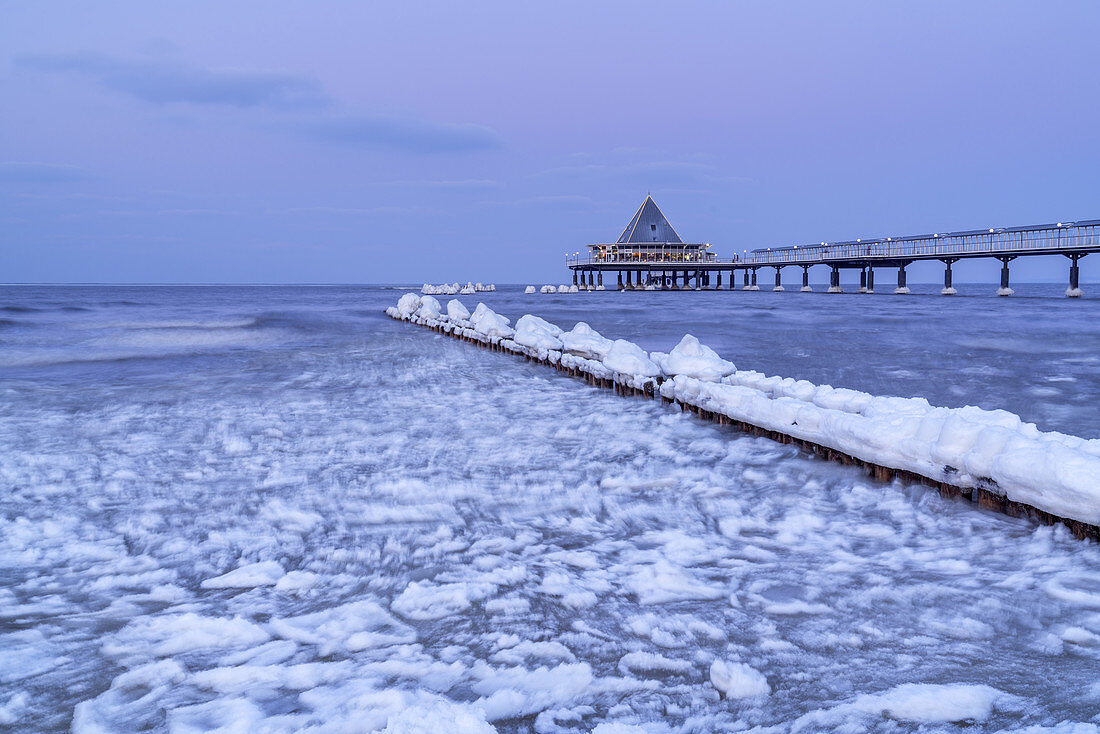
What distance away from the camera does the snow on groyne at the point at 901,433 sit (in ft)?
16.3

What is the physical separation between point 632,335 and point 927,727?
2548 centimetres

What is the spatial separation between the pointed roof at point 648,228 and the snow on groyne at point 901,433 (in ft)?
244

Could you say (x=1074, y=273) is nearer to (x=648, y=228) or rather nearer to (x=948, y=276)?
(x=948, y=276)

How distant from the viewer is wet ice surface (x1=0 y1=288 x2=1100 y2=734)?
10.3ft

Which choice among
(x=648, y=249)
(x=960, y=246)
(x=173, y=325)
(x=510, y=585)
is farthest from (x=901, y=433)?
(x=648, y=249)

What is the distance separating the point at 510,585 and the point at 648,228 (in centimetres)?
8379

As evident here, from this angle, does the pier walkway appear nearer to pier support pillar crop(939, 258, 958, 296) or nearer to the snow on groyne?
pier support pillar crop(939, 258, 958, 296)

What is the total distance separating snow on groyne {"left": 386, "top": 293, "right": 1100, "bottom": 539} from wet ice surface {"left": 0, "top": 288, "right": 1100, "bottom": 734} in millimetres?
243

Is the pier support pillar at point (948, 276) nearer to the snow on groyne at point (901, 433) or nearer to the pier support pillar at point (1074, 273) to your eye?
the pier support pillar at point (1074, 273)

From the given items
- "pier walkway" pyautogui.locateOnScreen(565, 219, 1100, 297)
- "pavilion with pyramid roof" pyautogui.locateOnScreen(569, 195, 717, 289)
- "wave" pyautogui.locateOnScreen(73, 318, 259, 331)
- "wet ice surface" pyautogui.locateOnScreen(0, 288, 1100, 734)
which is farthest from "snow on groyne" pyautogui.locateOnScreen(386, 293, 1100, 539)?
→ "pavilion with pyramid roof" pyautogui.locateOnScreen(569, 195, 717, 289)

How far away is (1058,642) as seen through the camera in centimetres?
361

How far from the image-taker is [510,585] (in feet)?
14.4

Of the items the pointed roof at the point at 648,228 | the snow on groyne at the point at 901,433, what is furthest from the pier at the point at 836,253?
the snow on groyne at the point at 901,433

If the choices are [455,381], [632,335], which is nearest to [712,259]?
[632,335]
